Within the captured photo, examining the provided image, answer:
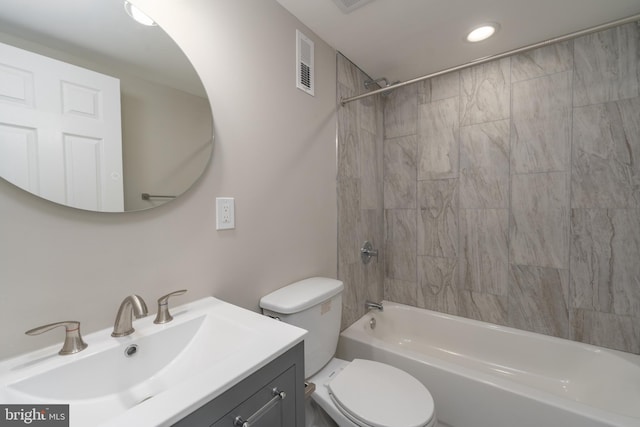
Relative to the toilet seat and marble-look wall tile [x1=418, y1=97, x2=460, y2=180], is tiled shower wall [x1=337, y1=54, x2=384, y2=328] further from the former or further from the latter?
the toilet seat

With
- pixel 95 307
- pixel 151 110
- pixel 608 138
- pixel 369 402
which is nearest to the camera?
pixel 95 307

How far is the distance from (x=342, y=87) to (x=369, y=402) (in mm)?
1824

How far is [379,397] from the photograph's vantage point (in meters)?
1.09

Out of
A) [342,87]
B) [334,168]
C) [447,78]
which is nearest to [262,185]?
[334,168]

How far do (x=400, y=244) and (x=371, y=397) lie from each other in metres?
1.34

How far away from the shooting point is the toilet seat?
981mm

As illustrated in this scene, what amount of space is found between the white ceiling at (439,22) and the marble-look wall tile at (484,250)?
3.70 ft

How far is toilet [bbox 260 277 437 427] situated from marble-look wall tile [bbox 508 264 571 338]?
1.11 metres

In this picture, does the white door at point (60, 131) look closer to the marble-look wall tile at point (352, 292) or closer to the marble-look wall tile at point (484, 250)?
the marble-look wall tile at point (352, 292)

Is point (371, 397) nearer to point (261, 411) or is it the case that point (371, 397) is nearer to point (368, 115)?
point (261, 411)

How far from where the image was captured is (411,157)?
216 cm

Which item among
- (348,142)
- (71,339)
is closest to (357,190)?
(348,142)

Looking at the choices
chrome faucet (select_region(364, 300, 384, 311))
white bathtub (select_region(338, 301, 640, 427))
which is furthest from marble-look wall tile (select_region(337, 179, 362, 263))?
white bathtub (select_region(338, 301, 640, 427))

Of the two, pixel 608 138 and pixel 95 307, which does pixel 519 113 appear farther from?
pixel 95 307
